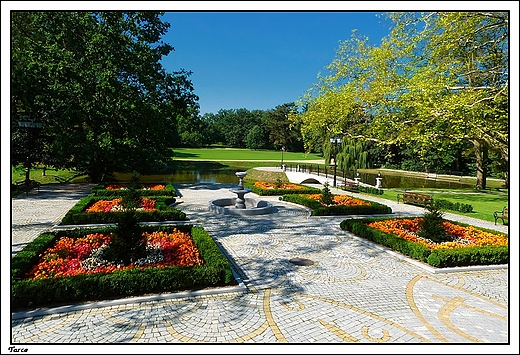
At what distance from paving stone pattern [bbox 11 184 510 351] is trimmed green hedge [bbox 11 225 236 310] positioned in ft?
0.87

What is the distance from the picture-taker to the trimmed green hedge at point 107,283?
564cm

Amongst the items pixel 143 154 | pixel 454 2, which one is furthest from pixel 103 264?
pixel 143 154

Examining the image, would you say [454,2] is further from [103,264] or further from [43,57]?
[43,57]

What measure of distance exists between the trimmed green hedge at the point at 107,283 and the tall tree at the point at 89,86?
16622 mm

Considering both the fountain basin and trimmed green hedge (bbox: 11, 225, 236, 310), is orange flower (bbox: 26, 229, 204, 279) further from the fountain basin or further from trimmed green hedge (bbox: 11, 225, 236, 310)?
the fountain basin

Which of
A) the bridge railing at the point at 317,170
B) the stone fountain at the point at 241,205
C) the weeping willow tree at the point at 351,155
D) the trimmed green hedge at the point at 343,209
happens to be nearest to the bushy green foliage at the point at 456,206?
the trimmed green hedge at the point at 343,209

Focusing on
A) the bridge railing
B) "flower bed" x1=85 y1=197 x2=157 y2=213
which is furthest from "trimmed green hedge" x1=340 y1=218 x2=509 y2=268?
the bridge railing

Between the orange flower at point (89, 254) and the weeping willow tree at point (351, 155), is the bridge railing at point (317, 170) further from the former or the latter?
the orange flower at point (89, 254)

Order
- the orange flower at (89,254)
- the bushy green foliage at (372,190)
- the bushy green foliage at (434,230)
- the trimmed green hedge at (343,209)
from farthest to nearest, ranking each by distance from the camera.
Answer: the bushy green foliage at (372,190) → the trimmed green hedge at (343,209) → the bushy green foliage at (434,230) → the orange flower at (89,254)

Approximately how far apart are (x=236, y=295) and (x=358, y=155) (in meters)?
39.0

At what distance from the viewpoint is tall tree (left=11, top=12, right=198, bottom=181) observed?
20391 millimetres

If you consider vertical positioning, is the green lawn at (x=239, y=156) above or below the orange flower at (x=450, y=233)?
above

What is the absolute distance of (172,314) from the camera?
5.49 metres

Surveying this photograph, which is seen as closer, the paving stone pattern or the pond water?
the paving stone pattern
